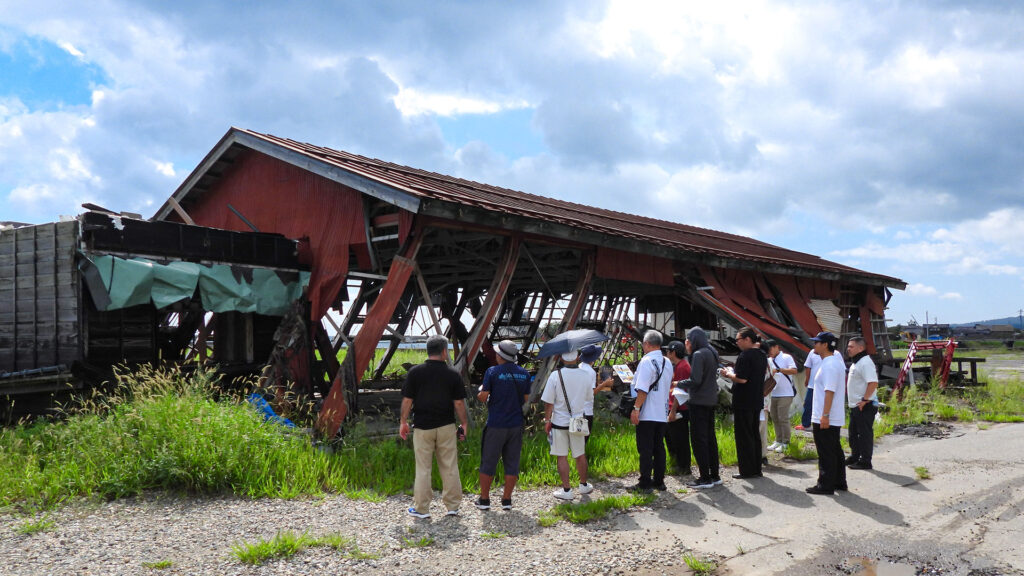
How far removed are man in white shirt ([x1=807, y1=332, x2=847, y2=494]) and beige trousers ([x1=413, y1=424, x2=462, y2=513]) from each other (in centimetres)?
375

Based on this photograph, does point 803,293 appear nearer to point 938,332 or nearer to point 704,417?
point 704,417

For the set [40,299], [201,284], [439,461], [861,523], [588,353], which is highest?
[201,284]

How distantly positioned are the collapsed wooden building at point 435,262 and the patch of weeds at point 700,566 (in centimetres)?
469

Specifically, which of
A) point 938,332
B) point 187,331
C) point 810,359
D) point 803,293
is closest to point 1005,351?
point 938,332

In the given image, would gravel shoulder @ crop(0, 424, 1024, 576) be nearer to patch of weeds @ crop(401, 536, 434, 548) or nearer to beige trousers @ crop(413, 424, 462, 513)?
patch of weeds @ crop(401, 536, 434, 548)

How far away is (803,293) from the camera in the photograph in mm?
16984

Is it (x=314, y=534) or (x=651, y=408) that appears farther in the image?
(x=651, y=408)

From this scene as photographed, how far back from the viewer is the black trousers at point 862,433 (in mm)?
8039

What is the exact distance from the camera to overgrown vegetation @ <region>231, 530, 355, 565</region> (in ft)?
15.6

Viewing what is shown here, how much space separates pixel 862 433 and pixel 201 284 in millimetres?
8887

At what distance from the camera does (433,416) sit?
592 cm

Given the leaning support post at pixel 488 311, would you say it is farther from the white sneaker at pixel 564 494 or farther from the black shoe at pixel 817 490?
the black shoe at pixel 817 490

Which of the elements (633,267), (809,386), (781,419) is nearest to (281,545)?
(781,419)

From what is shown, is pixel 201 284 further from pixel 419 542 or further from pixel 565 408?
pixel 419 542
